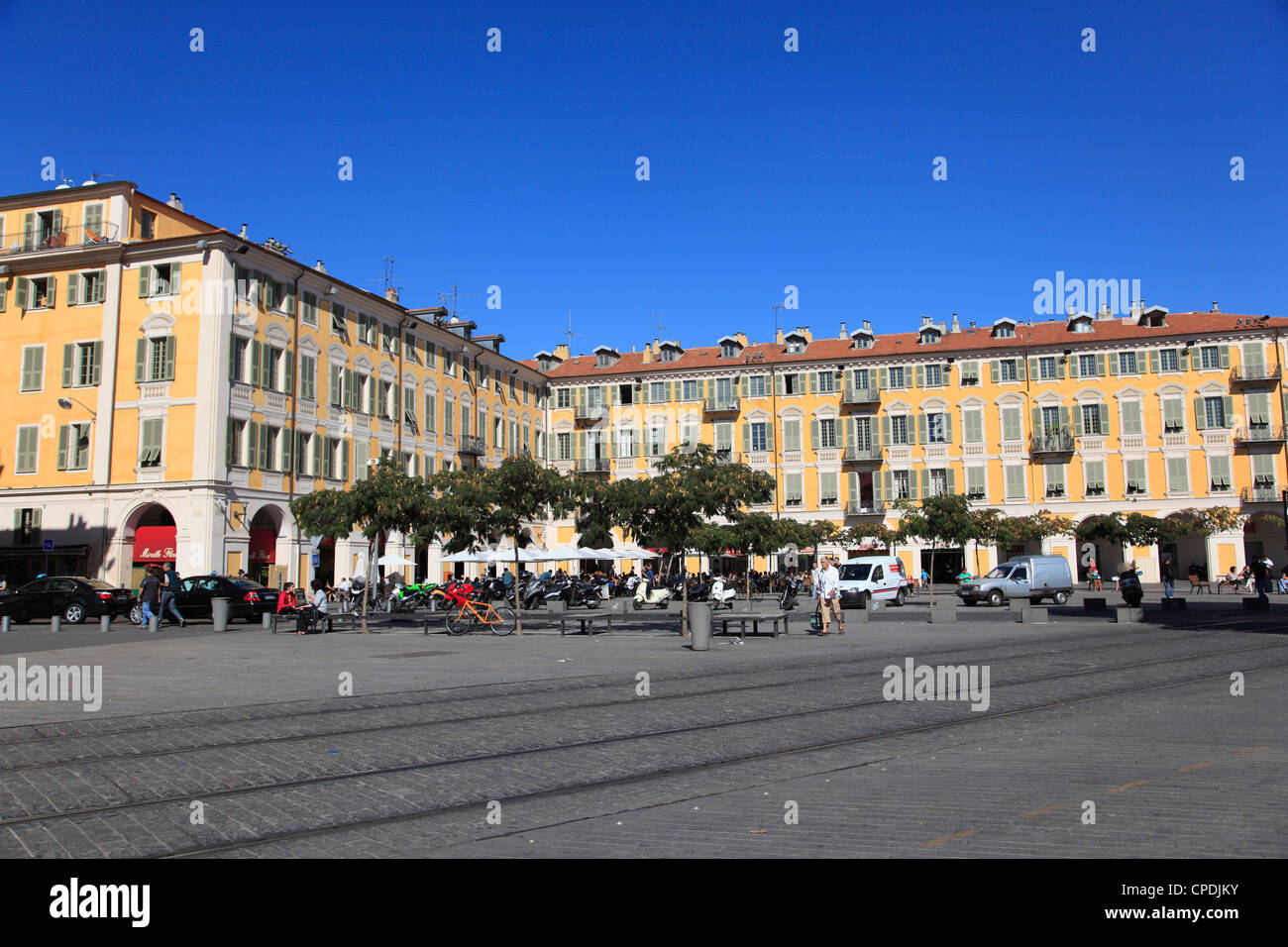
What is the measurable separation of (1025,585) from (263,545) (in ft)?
94.2

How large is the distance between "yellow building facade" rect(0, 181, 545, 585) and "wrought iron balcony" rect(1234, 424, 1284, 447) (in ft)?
149

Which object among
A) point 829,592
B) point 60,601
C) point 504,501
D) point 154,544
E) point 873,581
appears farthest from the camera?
point 154,544

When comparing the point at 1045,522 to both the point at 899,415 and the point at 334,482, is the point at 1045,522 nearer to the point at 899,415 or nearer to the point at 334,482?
the point at 899,415

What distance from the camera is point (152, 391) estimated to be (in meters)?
36.8

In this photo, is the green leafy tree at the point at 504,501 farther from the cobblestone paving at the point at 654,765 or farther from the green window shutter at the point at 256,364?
the green window shutter at the point at 256,364

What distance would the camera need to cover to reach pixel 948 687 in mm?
12461

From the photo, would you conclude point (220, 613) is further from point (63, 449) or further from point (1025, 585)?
point (1025, 585)

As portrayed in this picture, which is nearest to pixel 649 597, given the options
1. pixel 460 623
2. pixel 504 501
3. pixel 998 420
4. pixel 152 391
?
pixel 460 623

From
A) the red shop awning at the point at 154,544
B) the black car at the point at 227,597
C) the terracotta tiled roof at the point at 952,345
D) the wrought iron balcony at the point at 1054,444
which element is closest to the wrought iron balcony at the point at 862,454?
the terracotta tiled roof at the point at 952,345

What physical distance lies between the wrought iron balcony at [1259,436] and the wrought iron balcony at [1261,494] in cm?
240

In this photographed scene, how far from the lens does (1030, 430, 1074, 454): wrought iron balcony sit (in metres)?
54.7

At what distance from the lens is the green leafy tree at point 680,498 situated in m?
22.8

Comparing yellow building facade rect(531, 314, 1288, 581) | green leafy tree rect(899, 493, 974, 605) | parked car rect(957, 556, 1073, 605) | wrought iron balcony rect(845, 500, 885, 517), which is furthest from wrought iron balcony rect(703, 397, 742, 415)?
green leafy tree rect(899, 493, 974, 605)

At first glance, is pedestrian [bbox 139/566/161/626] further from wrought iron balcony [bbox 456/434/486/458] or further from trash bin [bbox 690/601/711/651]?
wrought iron balcony [bbox 456/434/486/458]
